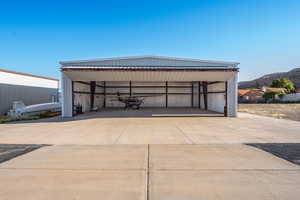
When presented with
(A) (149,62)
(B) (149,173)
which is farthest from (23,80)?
(B) (149,173)

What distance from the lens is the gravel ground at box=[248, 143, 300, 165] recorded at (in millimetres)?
3898

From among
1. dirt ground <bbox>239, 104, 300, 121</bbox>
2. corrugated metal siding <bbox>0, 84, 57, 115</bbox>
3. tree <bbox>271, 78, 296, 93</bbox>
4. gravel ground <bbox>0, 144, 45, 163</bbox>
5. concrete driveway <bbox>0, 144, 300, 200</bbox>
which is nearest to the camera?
concrete driveway <bbox>0, 144, 300, 200</bbox>

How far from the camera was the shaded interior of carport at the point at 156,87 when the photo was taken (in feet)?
37.3

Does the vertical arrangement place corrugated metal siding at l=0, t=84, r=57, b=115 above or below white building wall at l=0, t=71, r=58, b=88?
below

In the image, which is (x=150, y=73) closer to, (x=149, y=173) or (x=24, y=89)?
(x=149, y=173)

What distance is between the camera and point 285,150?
4.43 metres

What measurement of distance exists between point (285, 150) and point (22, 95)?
19553 millimetres

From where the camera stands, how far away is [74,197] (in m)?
2.38

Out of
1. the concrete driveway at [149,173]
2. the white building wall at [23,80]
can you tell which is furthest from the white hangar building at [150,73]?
the concrete driveway at [149,173]

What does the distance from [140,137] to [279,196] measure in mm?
4278

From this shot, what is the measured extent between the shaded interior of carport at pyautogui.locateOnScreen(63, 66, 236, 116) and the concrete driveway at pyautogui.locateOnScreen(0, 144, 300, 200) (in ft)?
26.1

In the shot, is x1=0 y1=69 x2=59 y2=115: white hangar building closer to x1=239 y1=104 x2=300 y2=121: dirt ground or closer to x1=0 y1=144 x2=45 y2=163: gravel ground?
x1=0 y1=144 x2=45 y2=163: gravel ground

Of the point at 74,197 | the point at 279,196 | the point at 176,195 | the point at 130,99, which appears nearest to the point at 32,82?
the point at 130,99

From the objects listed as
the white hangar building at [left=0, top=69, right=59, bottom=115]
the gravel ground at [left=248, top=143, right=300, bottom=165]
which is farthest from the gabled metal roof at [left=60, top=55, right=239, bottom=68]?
the gravel ground at [left=248, top=143, right=300, bottom=165]
